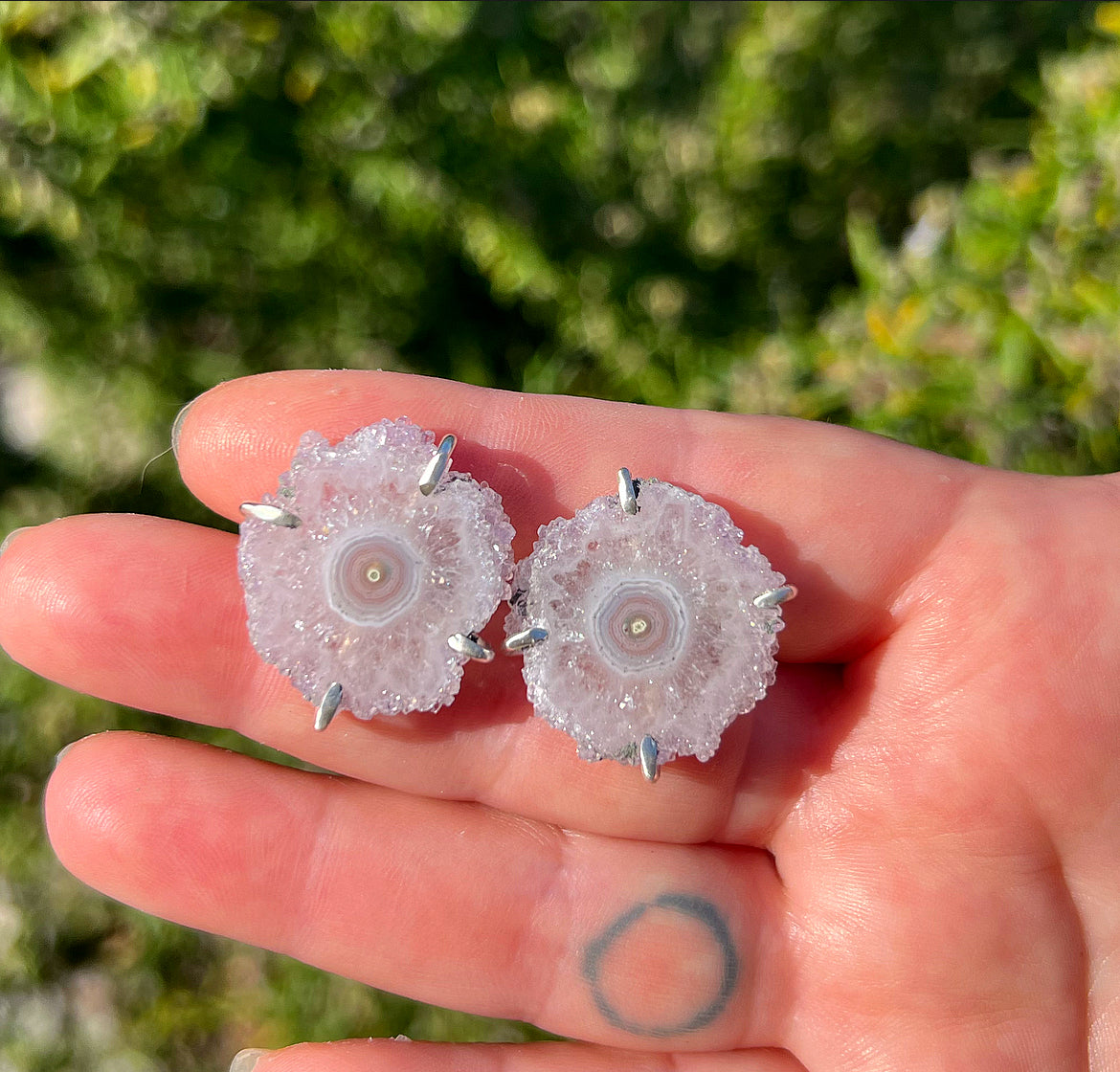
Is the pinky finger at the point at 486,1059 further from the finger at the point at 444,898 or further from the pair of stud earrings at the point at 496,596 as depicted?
the pair of stud earrings at the point at 496,596

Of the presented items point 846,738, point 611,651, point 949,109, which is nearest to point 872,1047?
point 846,738

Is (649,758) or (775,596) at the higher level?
(775,596)

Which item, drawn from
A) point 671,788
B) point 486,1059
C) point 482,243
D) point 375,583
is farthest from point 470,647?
point 482,243

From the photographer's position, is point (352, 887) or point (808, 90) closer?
point (352, 887)

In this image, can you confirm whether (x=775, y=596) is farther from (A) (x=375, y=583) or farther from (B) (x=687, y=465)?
(A) (x=375, y=583)

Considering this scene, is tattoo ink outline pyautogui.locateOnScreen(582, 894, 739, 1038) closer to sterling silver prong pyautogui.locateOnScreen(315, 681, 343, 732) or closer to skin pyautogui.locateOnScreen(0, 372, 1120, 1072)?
skin pyautogui.locateOnScreen(0, 372, 1120, 1072)

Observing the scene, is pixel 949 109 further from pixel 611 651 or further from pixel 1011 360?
pixel 611 651

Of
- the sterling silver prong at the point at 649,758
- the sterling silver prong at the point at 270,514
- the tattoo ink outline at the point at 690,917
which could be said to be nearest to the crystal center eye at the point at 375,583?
the sterling silver prong at the point at 270,514
